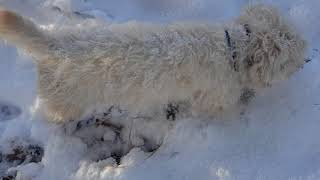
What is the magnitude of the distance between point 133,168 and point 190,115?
1.49 feet

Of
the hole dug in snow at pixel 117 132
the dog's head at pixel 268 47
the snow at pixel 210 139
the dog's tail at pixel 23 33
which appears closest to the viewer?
the dog's tail at pixel 23 33

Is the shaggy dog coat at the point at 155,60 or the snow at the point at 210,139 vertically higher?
the shaggy dog coat at the point at 155,60

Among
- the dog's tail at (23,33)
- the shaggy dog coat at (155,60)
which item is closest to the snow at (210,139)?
the shaggy dog coat at (155,60)

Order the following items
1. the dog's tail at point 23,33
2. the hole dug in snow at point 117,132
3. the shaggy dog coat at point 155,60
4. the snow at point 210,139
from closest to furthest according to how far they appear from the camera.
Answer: the dog's tail at point 23,33 < the shaggy dog coat at point 155,60 < the snow at point 210,139 < the hole dug in snow at point 117,132

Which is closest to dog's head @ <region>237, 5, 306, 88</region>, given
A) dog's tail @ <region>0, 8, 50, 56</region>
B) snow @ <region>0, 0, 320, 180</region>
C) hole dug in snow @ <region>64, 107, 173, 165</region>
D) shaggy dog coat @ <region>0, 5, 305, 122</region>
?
shaggy dog coat @ <region>0, 5, 305, 122</region>

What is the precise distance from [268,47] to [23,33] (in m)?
1.21

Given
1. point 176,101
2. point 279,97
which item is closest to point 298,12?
point 279,97

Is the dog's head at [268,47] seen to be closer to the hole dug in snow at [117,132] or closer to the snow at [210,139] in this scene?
the snow at [210,139]

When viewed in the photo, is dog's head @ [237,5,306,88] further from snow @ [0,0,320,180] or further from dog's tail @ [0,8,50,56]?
Answer: dog's tail @ [0,8,50,56]

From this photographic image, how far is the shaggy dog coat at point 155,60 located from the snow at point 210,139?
201mm

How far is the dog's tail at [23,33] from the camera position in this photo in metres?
2.43

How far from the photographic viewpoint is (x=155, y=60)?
2637mm

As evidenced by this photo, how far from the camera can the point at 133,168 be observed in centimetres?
295

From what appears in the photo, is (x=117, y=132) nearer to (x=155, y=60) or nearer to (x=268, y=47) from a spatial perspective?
(x=155, y=60)
